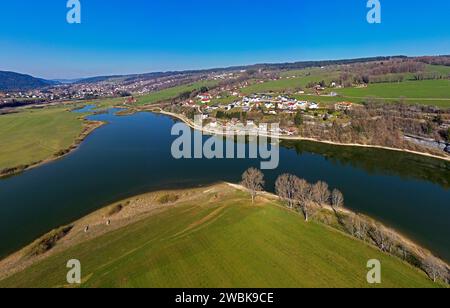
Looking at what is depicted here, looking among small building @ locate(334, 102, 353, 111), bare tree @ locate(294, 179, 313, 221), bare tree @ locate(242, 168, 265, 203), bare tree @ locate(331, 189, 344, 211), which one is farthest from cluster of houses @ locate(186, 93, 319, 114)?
bare tree @ locate(294, 179, 313, 221)

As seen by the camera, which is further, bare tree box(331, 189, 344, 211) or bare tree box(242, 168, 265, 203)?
bare tree box(242, 168, 265, 203)

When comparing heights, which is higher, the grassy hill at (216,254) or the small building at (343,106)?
the small building at (343,106)

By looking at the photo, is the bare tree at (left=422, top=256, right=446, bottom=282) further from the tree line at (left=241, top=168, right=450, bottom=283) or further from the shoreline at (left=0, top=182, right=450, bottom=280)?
the shoreline at (left=0, top=182, right=450, bottom=280)

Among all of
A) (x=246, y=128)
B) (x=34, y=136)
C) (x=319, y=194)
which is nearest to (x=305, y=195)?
(x=319, y=194)

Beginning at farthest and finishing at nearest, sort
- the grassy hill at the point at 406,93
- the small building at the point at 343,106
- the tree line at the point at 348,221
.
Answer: the small building at the point at 343,106 → the grassy hill at the point at 406,93 → the tree line at the point at 348,221

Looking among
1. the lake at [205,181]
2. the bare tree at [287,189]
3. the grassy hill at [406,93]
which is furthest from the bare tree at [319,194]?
the grassy hill at [406,93]

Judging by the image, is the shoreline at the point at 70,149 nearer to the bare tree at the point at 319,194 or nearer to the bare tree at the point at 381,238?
the bare tree at the point at 319,194

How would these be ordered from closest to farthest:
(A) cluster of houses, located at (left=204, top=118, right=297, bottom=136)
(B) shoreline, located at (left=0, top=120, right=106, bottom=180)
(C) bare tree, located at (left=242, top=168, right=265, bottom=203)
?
(C) bare tree, located at (left=242, top=168, right=265, bottom=203)
(B) shoreline, located at (left=0, top=120, right=106, bottom=180)
(A) cluster of houses, located at (left=204, top=118, right=297, bottom=136)
